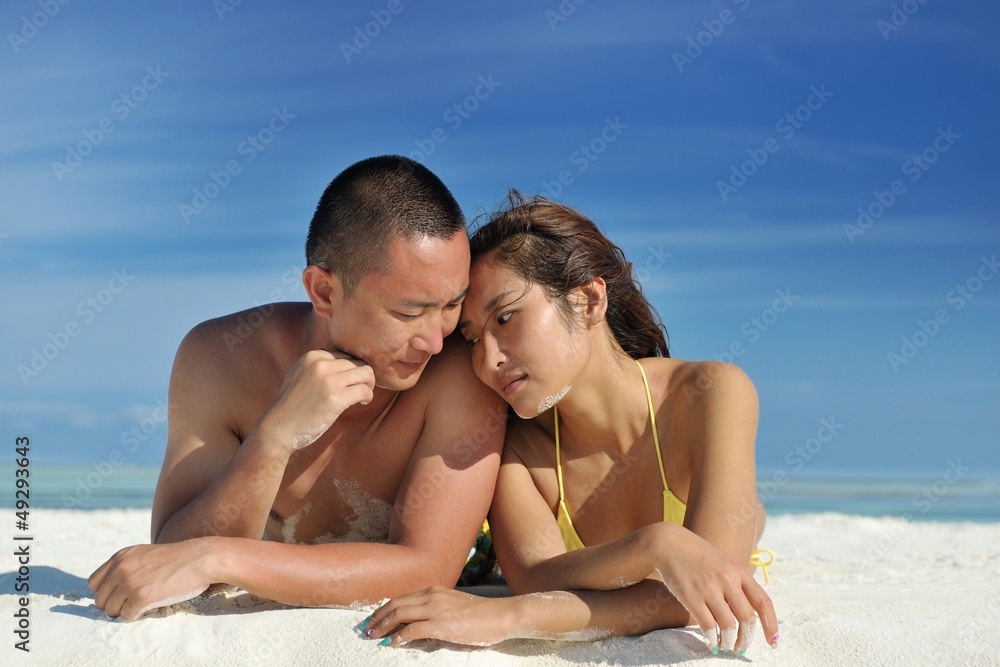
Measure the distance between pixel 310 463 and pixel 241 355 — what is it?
2.18 feet

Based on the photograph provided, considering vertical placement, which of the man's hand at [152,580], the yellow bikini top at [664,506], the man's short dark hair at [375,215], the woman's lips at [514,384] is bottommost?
the man's hand at [152,580]

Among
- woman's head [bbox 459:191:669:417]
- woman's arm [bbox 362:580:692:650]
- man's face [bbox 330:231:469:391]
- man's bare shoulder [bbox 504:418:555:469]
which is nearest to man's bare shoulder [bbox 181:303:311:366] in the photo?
man's face [bbox 330:231:469:391]

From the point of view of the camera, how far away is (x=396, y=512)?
13.4 feet

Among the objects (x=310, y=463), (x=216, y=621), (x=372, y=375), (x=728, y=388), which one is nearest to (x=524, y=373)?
(x=372, y=375)

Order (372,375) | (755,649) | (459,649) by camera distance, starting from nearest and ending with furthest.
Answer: (459,649) < (755,649) < (372,375)

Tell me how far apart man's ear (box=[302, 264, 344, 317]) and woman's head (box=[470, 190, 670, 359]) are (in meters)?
0.68

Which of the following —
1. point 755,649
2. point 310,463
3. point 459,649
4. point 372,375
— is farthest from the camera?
point 310,463

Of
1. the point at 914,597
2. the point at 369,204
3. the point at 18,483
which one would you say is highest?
the point at 369,204

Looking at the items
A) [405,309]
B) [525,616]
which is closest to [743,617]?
[525,616]

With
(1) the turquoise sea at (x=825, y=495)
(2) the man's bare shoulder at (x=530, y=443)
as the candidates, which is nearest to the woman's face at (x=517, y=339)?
(2) the man's bare shoulder at (x=530, y=443)

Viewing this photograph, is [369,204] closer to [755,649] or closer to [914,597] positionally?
[755,649]

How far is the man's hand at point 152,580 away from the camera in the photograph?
3.37m

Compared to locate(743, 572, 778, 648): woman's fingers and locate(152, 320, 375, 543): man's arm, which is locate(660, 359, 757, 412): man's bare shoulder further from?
locate(152, 320, 375, 543): man's arm

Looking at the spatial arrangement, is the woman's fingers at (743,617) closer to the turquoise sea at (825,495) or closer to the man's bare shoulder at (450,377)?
the man's bare shoulder at (450,377)
